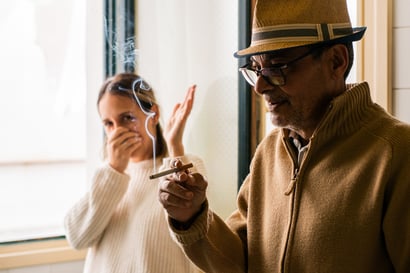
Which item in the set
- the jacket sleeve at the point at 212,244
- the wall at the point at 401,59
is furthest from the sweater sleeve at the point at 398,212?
the wall at the point at 401,59

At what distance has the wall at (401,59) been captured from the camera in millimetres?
1245

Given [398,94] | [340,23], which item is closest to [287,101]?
[340,23]

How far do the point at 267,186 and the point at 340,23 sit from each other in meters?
0.37

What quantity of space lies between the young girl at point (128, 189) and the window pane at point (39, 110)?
0.38 m

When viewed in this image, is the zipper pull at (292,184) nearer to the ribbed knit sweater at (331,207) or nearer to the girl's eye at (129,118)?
the ribbed knit sweater at (331,207)

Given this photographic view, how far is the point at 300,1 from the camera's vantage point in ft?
3.10

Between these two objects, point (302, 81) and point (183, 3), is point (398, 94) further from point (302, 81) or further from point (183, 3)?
point (183, 3)

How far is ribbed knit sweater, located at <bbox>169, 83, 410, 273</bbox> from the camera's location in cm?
85

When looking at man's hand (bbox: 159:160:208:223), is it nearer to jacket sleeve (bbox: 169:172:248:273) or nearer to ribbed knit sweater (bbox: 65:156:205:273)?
jacket sleeve (bbox: 169:172:248:273)

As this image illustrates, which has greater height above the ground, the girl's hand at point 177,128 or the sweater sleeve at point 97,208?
the girl's hand at point 177,128

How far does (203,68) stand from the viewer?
1.78 metres

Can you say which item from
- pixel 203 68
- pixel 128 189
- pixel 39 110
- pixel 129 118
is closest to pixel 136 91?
pixel 129 118

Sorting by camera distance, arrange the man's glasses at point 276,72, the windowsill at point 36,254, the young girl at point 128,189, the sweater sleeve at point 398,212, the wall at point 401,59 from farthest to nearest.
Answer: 1. the windowsill at point 36,254
2. the young girl at point 128,189
3. the wall at point 401,59
4. the man's glasses at point 276,72
5. the sweater sleeve at point 398,212

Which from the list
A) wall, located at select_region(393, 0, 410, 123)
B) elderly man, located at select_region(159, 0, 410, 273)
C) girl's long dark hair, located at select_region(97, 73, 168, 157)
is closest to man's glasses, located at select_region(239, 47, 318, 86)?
elderly man, located at select_region(159, 0, 410, 273)
